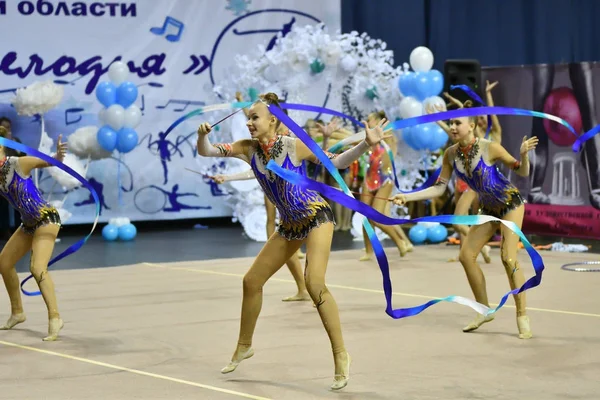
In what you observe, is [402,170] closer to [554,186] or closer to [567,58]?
[554,186]

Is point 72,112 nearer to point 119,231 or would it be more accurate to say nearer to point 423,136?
point 119,231

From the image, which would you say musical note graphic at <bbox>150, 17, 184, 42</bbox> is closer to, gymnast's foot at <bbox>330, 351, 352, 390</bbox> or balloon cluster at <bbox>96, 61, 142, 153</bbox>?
balloon cluster at <bbox>96, 61, 142, 153</bbox>

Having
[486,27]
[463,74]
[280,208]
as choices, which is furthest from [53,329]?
[486,27]

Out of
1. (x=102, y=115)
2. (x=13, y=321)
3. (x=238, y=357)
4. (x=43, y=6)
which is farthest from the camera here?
(x=43, y=6)

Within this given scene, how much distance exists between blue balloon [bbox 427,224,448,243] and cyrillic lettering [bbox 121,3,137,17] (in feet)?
19.3

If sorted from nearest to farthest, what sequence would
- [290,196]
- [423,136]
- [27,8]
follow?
[290,196], [423,136], [27,8]

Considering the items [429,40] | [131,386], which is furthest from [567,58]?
[131,386]

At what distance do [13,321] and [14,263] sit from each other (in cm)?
48

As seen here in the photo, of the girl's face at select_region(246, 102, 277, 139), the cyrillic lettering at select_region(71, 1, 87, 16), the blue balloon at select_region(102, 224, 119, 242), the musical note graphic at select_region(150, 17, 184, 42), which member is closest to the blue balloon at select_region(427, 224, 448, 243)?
the blue balloon at select_region(102, 224, 119, 242)

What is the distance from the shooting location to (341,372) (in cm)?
563

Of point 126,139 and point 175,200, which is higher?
point 126,139

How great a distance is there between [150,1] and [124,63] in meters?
1.17

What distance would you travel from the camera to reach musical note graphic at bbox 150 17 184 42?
53.0 feet

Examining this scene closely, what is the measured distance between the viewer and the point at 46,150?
46.9ft
